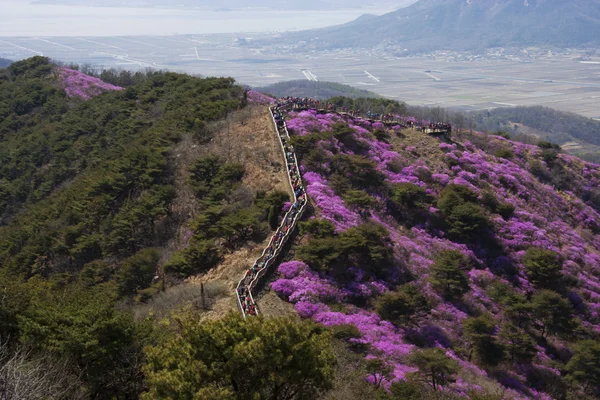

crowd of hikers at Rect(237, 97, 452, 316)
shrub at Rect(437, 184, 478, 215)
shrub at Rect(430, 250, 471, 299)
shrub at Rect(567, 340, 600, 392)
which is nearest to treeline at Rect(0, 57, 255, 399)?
crowd of hikers at Rect(237, 97, 452, 316)

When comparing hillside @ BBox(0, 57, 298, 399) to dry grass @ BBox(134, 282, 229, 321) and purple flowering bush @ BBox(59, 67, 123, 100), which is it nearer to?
dry grass @ BBox(134, 282, 229, 321)

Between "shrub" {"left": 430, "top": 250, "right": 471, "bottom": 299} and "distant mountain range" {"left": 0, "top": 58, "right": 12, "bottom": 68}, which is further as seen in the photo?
"distant mountain range" {"left": 0, "top": 58, "right": 12, "bottom": 68}

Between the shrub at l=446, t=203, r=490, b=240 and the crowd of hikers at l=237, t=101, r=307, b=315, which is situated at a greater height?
the crowd of hikers at l=237, t=101, r=307, b=315

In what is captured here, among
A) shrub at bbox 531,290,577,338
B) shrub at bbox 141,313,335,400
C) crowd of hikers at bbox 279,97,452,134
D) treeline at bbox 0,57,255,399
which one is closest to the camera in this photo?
shrub at bbox 141,313,335,400

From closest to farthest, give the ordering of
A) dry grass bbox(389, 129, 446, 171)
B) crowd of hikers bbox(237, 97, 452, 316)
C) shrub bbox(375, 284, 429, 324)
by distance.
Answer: crowd of hikers bbox(237, 97, 452, 316)
shrub bbox(375, 284, 429, 324)
dry grass bbox(389, 129, 446, 171)

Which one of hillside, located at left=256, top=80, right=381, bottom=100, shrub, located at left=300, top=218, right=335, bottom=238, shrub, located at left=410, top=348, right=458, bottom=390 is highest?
shrub, located at left=300, top=218, right=335, bottom=238

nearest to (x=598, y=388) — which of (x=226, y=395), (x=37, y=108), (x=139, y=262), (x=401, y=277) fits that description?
(x=401, y=277)

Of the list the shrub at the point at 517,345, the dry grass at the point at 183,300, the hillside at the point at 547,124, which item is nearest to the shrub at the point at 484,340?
the shrub at the point at 517,345

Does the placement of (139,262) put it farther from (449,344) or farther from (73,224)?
(449,344)
